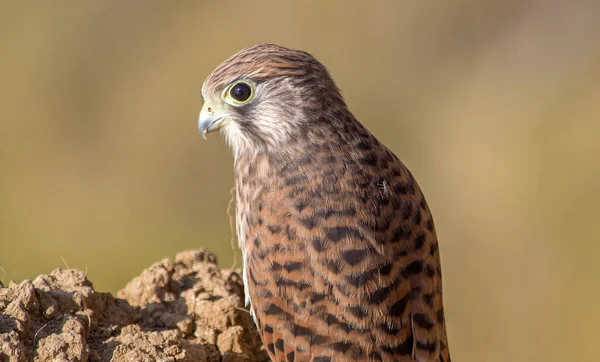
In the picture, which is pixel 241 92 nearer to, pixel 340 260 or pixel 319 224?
pixel 319 224

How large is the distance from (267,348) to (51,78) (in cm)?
769

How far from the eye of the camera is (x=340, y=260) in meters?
3.92

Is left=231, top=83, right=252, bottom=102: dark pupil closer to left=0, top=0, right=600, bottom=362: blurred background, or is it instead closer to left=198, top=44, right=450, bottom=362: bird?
left=198, top=44, right=450, bottom=362: bird

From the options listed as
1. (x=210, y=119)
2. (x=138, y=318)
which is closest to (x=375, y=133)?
(x=210, y=119)

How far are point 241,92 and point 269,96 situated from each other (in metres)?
0.14

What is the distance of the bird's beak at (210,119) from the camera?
445 cm

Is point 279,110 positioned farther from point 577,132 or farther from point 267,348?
point 577,132

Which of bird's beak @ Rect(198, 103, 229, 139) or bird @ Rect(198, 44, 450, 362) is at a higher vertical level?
bird's beak @ Rect(198, 103, 229, 139)

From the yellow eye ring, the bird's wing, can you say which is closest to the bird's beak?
the yellow eye ring

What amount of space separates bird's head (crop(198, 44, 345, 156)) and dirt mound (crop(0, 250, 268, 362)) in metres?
0.73

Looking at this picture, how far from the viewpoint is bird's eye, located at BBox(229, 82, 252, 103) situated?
170 inches

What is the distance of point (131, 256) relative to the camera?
31.0 ft

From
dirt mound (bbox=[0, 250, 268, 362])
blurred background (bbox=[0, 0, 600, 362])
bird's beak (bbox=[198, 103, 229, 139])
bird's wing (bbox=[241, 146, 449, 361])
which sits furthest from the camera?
blurred background (bbox=[0, 0, 600, 362])

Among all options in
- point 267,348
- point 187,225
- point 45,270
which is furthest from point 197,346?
point 187,225
